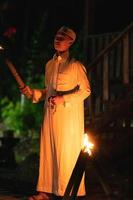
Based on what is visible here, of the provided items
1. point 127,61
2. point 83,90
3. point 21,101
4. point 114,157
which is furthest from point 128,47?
point 21,101

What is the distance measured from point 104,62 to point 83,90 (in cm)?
482

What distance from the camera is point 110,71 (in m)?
13.1

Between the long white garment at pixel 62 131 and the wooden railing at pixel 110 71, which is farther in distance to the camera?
the wooden railing at pixel 110 71

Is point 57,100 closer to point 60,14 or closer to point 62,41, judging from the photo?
point 62,41

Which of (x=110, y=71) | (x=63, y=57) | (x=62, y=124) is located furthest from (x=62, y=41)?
(x=110, y=71)

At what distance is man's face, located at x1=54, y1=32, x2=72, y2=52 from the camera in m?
7.65

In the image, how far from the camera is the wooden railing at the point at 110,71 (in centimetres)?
1191

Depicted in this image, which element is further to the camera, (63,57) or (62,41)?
(63,57)

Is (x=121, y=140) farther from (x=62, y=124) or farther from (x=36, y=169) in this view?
(x=62, y=124)

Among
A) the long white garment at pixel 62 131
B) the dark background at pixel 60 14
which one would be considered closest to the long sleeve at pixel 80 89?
the long white garment at pixel 62 131

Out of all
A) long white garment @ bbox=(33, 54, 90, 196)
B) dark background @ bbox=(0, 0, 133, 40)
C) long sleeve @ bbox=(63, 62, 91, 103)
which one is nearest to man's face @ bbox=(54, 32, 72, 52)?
long white garment @ bbox=(33, 54, 90, 196)

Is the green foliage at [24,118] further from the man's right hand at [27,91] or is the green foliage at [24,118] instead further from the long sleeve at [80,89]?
the long sleeve at [80,89]

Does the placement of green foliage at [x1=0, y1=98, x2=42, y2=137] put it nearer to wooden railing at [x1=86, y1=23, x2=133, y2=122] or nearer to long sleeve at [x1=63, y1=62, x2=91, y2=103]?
wooden railing at [x1=86, y1=23, x2=133, y2=122]

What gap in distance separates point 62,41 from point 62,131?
1103 millimetres
